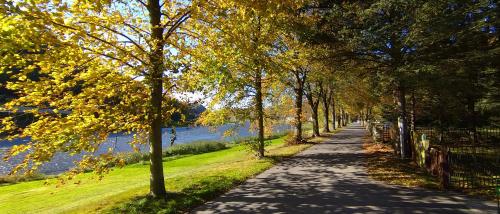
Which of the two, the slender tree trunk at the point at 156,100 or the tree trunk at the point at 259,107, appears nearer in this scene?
the slender tree trunk at the point at 156,100

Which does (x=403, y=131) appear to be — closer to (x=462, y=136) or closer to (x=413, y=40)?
(x=413, y=40)

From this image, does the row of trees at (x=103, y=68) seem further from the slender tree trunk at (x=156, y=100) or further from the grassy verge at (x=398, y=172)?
the grassy verge at (x=398, y=172)

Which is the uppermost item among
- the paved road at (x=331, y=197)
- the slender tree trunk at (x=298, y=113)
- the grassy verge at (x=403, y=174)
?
the slender tree trunk at (x=298, y=113)

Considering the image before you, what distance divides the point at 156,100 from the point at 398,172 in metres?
8.90

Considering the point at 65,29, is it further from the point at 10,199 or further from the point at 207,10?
the point at 10,199

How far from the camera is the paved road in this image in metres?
9.03

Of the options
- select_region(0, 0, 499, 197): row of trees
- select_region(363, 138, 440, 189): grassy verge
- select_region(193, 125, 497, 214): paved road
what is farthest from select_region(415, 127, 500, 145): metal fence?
select_region(193, 125, 497, 214): paved road

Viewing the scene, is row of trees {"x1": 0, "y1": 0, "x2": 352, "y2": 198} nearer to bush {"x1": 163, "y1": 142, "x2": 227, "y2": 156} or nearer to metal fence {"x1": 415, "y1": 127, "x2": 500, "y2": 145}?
metal fence {"x1": 415, "y1": 127, "x2": 500, "y2": 145}

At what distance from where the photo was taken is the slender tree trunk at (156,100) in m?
9.29

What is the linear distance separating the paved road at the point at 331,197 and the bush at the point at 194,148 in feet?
72.5

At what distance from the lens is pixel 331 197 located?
10.3 m

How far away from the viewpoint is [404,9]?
14.5 m

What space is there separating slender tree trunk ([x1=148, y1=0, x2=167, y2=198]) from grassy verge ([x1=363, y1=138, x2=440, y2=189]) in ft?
23.3

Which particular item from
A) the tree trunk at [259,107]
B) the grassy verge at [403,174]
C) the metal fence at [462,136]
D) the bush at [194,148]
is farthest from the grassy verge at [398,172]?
the bush at [194,148]
